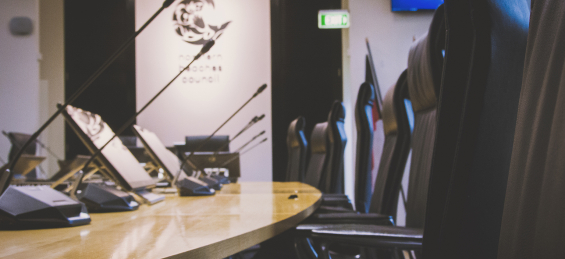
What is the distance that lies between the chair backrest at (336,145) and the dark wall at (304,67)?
2600 mm

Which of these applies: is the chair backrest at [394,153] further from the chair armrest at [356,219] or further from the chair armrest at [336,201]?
the chair armrest at [336,201]

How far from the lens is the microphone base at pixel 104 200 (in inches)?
40.8

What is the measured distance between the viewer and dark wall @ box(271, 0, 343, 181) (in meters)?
5.32

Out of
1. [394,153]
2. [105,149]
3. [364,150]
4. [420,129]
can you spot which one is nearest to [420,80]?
[420,129]

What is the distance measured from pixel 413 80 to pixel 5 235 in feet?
3.97

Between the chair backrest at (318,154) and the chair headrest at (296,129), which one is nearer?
the chair backrest at (318,154)

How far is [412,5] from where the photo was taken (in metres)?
4.61

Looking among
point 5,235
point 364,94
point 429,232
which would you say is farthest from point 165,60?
point 429,232

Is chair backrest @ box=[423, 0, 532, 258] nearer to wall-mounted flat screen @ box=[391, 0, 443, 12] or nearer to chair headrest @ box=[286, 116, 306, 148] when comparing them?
chair headrest @ box=[286, 116, 306, 148]

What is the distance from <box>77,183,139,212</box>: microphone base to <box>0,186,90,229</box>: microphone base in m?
0.23

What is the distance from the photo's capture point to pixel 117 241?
2.07 ft

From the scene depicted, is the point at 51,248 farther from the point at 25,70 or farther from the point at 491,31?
the point at 25,70

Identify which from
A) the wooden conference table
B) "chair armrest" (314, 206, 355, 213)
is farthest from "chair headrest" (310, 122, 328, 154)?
the wooden conference table

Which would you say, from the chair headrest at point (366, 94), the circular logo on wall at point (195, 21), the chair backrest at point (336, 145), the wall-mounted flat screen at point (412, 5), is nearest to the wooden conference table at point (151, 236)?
the chair headrest at point (366, 94)
